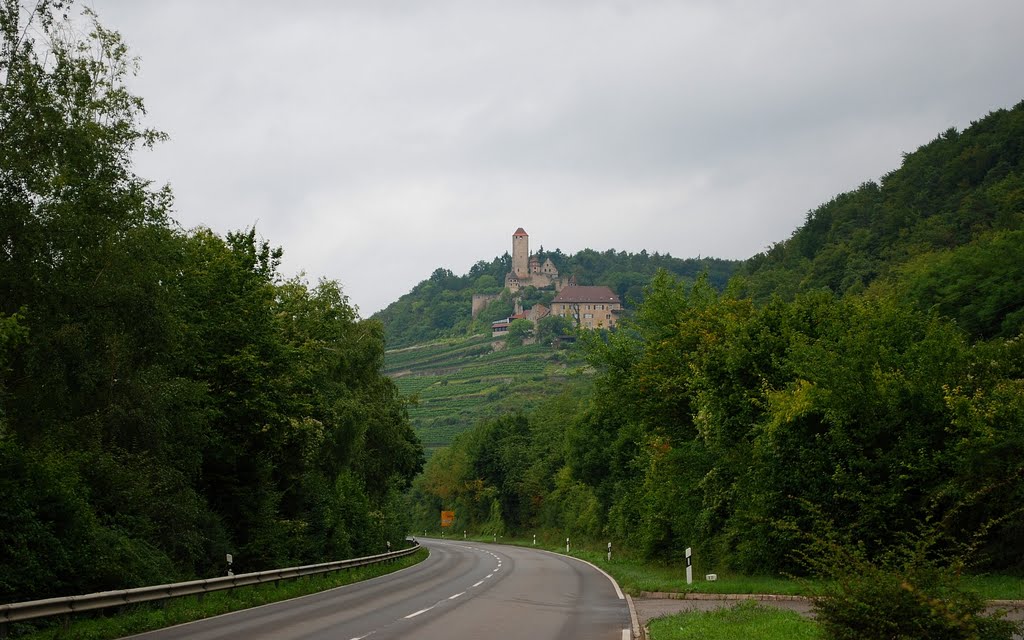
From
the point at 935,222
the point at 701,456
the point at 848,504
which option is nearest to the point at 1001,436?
the point at 848,504

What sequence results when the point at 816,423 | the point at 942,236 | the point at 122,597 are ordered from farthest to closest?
the point at 942,236, the point at 816,423, the point at 122,597

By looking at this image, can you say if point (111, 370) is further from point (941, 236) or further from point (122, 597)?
point (941, 236)

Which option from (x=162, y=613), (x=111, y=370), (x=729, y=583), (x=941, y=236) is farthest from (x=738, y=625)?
(x=941, y=236)

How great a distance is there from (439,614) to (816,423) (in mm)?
10377

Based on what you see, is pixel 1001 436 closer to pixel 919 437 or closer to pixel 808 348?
pixel 919 437

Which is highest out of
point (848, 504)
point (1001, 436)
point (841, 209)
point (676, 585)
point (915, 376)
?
point (841, 209)

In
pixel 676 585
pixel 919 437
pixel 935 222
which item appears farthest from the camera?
pixel 935 222

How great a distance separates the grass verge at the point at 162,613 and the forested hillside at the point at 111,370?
0.76 m

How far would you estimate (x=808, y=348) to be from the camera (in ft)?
79.8

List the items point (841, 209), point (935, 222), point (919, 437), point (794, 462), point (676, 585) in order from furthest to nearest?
point (841, 209)
point (935, 222)
point (676, 585)
point (794, 462)
point (919, 437)

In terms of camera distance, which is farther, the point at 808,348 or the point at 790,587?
the point at 808,348

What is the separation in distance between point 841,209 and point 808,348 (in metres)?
113

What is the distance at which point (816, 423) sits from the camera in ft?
77.3

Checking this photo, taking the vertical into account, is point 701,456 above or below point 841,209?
below
